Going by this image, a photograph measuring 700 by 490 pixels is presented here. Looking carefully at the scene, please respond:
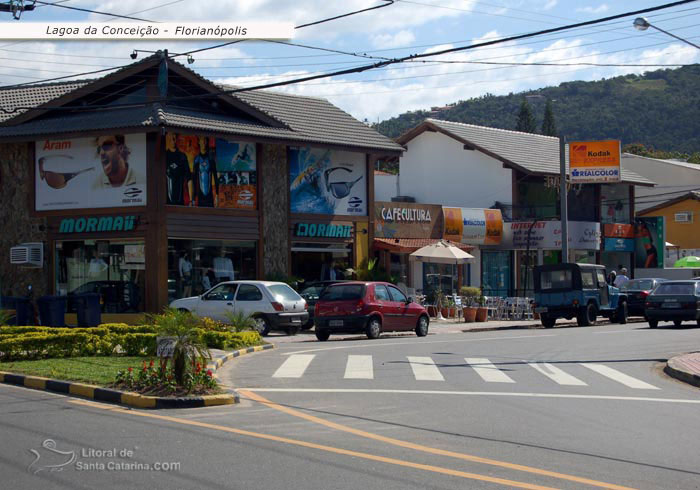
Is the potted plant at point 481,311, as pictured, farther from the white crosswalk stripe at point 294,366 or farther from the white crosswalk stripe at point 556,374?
the white crosswalk stripe at point 556,374

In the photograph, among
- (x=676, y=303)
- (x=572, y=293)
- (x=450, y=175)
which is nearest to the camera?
(x=676, y=303)

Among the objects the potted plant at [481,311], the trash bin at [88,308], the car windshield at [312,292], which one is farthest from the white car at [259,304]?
the potted plant at [481,311]

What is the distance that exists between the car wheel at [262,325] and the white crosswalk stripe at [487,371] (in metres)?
7.98

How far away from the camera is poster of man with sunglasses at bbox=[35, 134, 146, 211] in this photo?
99.6 feet

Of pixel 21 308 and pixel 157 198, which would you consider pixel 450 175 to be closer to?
pixel 157 198

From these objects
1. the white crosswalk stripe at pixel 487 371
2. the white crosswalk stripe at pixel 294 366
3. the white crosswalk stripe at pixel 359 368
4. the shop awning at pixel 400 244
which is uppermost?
the shop awning at pixel 400 244

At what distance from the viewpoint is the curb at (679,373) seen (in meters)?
16.0

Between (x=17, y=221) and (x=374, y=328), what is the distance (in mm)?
14307

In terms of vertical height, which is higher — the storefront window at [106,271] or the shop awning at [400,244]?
the shop awning at [400,244]

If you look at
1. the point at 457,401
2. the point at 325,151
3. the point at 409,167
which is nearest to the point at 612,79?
the point at 409,167

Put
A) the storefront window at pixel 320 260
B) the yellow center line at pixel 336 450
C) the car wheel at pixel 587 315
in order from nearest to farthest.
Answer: the yellow center line at pixel 336 450 → the car wheel at pixel 587 315 → the storefront window at pixel 320 260

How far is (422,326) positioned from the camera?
1096 inches

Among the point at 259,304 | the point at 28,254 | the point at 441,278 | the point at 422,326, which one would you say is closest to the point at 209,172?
the point at 28,254

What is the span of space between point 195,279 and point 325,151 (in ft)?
25.0
